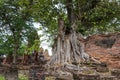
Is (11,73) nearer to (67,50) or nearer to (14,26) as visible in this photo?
(14,26)

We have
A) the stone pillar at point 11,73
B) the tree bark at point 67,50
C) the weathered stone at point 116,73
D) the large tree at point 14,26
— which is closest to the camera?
the weathered stone at point 116,73

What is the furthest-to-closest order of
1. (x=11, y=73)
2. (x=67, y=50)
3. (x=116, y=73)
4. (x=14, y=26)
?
(x=67, y=50) → (x=14, y=26) → (x=11, y=73) → (x=116, y=73)

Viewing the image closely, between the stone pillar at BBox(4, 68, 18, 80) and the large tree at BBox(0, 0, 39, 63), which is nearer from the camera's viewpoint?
the stone pillar at BBox(4, 68, 18, 80)

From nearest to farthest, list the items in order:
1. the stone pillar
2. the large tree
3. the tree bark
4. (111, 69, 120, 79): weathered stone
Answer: (111, 69, 120, 79): weathered stone < the stone pillar < the large tree < the tree bark

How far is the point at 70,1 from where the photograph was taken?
51.6 ft

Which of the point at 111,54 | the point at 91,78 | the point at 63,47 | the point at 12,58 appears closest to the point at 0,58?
the point at 12,58

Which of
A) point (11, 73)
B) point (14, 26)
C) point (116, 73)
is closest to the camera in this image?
point (116, 73)

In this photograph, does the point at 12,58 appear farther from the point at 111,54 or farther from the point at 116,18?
the point at 116,18

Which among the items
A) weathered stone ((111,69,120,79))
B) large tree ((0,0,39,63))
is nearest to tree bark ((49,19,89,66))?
large tree ((0,0,39,63))

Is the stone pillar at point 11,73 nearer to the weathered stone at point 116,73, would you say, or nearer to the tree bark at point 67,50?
the tree bark at point 67,50

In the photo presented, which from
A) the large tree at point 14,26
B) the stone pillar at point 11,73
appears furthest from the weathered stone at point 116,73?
the large tree at point 14,26

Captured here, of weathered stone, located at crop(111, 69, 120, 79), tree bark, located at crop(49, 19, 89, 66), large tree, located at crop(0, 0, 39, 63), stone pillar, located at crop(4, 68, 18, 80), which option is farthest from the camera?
tree bark, located at crop(49, 19, 89, 66)

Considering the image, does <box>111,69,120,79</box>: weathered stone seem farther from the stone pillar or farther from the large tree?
the large tree

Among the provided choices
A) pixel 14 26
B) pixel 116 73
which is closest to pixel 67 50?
pixel 14 26
